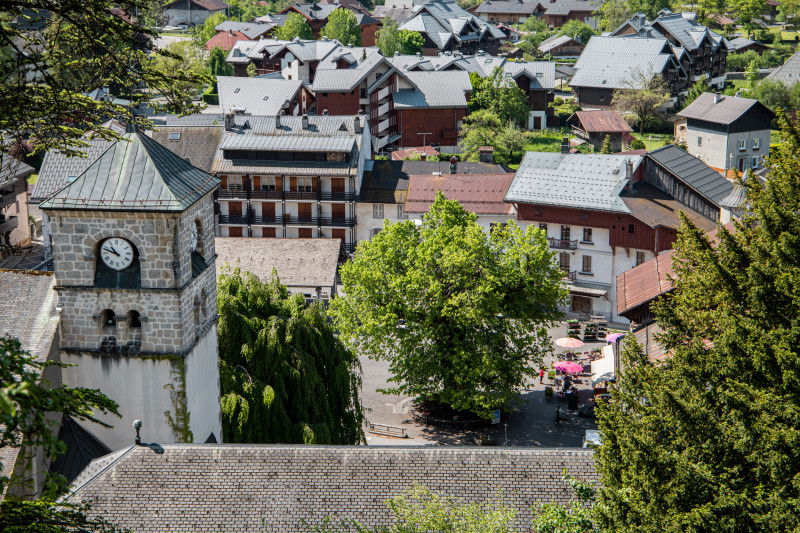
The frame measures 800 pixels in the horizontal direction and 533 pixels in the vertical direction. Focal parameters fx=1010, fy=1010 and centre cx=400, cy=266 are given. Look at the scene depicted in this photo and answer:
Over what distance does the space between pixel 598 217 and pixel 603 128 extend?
→ 4815cm

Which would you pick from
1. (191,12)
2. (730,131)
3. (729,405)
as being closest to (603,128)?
(730,131)

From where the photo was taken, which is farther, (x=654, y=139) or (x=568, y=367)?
(x=654, y=139)

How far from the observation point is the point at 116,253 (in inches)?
1204

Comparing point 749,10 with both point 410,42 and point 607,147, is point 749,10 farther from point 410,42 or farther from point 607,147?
point 607,147

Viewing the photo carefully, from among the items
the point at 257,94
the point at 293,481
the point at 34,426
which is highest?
the point at 257,94

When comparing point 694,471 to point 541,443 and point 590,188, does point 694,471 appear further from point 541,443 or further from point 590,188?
point 590,188

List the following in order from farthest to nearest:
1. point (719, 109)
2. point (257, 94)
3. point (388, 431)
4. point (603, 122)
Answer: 1. point (603, 122)
2. point (257, 94)
3. point (719, 109)
4. point (388, 431)

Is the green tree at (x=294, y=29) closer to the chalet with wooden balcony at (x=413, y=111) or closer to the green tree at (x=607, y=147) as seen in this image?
the chalet with wooden balcony at (x=413, y=111)

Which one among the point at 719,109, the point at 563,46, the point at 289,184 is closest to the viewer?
the point at 289,184

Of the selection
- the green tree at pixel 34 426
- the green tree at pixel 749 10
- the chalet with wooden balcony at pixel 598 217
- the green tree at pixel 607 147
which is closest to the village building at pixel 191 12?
the green tree at pixel 749 10

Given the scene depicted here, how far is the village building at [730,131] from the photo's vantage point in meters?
107

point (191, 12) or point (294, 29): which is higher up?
point (191, 12)

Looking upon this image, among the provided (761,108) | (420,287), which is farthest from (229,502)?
(761,108)

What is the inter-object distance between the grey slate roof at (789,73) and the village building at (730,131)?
23.0 metres
